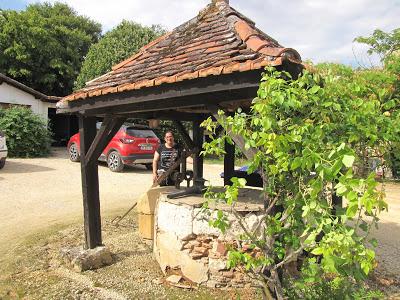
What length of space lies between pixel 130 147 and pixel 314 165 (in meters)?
10.9

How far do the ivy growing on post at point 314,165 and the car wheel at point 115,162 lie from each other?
34.0ft

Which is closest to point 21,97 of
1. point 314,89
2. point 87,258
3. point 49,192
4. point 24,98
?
point 24,98

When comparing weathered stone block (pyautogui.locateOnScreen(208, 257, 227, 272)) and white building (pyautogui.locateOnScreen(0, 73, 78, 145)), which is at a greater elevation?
white building (pyautogui.locateOnScreen(0, 73, 78, 145))

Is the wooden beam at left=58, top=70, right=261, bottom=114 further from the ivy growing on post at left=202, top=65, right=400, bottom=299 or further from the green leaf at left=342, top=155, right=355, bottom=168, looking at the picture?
the green leaf at left=342, top=155, right=355, bottom=168

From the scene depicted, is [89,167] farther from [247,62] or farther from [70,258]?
[247,62]

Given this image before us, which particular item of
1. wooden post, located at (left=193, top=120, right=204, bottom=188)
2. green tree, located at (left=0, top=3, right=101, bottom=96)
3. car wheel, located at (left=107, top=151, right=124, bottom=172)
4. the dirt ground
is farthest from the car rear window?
green tree, located at (left=0, top=3, right=101, bottom=96)

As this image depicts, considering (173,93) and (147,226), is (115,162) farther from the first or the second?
(173,93)

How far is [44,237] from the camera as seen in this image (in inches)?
256

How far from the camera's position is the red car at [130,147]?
12789 millimetres

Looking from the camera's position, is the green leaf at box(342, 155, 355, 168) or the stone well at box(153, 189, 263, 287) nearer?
the green leaf at box(342, 155, 355, 168)

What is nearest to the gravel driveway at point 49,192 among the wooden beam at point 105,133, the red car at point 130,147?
the red car at point 130,147

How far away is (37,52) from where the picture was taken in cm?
2212

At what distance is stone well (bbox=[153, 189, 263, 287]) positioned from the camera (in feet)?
14.4

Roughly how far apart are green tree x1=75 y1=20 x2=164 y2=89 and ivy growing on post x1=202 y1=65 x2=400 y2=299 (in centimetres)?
1666
